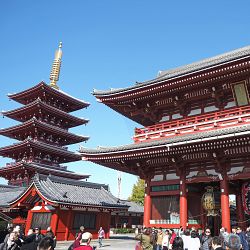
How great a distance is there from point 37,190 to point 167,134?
13036 millimetres

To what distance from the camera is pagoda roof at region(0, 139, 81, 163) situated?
38006mm

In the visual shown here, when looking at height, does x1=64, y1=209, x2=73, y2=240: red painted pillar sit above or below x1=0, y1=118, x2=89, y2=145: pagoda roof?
below

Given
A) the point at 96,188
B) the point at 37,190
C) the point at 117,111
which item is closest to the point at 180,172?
the point at 117,111

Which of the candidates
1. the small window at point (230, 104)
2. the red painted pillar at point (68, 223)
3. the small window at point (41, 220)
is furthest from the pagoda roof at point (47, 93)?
the small window at point (230, 104)

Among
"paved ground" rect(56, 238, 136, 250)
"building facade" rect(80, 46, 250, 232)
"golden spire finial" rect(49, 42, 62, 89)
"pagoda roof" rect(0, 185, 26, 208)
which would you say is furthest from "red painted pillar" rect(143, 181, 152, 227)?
"golden spire finial" rect(49, 42, 62, 89)

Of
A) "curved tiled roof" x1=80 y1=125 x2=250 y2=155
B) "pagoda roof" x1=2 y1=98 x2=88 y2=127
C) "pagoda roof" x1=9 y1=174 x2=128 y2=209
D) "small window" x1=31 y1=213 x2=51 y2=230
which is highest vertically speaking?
"pagoda roof" x1=2 y1=98 x2=88 y2=127

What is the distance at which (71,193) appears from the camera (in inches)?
1061

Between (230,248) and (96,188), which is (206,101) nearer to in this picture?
(230,248)

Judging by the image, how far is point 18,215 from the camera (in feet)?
91.6

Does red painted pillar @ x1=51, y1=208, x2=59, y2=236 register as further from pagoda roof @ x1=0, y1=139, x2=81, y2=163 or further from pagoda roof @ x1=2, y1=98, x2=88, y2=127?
pagoda roof @ x1=2, y1=98, x2=88, y2=127

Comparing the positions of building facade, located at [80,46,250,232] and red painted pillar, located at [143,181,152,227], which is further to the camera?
red painted pillar, located at [143,181,152,227]

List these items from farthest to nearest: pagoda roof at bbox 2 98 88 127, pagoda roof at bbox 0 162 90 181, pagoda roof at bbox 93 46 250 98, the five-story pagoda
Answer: pagoda roof at bbox 2 98 88 127, the five-story pagoda, pagoda roof at bbox 0 162 90 181, pagoda roof at bbox 93 46 250 98

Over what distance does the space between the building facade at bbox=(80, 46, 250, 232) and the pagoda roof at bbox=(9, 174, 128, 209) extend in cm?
601

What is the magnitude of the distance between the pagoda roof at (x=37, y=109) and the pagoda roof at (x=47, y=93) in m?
2.29
